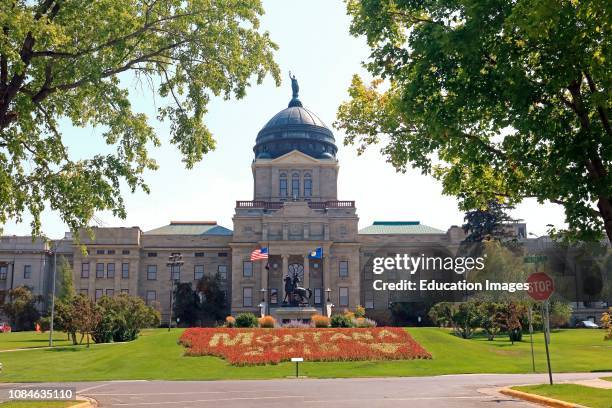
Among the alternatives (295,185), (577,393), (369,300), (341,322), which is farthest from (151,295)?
(577,393)

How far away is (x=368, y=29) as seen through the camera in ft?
57.3

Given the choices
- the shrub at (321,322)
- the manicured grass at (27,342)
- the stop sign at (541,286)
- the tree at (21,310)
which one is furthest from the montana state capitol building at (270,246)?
the stop sign at (541,286)

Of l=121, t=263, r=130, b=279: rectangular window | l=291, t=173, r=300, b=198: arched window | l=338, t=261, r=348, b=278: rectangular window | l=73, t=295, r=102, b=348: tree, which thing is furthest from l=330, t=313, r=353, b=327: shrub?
l=121, t=263, r=130, b=279: rectangular window

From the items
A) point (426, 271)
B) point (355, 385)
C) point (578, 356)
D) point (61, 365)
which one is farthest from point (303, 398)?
point (426, 271)

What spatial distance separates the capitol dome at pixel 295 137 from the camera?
10569cm

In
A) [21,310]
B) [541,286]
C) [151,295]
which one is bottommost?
[21,310]

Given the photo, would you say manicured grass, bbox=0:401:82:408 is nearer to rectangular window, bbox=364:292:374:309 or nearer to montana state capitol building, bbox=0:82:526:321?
montana state capitol building, bbox=0:82:526:321

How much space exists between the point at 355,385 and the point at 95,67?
14706 millimetres

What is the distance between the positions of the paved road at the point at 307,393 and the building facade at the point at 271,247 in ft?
201

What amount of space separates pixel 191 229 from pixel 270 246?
18.5 meters

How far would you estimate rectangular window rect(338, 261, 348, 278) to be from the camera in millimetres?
93062

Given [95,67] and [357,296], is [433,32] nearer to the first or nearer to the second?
[95,67]

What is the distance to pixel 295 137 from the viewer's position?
105 m

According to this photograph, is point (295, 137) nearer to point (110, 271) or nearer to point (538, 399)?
point (110, 271)
